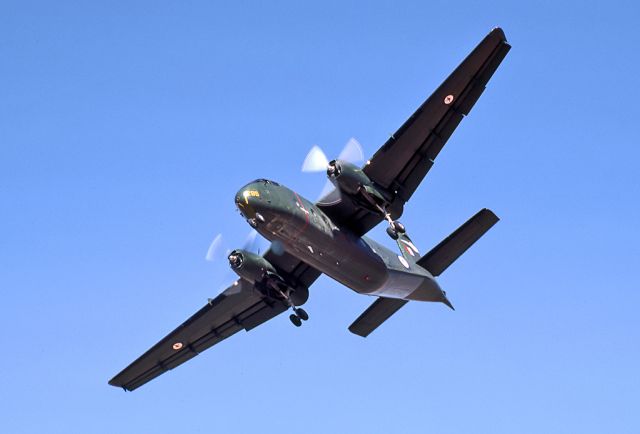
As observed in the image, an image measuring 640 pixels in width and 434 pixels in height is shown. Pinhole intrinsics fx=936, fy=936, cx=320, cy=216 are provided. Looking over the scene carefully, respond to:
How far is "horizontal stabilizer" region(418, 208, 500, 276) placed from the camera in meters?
34.6

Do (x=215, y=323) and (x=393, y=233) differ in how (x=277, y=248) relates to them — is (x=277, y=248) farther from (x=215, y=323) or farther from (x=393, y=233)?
(x=215, y=323)

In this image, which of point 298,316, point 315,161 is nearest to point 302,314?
point 298,316

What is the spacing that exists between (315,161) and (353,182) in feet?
5.05

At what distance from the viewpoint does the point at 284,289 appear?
37.2 meters

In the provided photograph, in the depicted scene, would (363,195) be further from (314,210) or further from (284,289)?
(284,289)

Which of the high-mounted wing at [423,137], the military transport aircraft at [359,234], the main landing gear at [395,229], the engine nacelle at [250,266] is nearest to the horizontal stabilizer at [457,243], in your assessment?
the military transport aircraft at [359,234]

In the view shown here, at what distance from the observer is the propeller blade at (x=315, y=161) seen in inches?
1296

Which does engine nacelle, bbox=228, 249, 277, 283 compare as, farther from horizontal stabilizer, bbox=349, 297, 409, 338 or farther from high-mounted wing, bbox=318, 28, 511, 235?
horizontal stabilizer, bbox=349, 297, 409, 338

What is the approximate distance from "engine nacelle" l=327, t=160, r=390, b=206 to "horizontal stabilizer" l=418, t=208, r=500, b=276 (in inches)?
141

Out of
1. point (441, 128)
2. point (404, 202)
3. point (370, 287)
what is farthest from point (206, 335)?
point (441, 128)

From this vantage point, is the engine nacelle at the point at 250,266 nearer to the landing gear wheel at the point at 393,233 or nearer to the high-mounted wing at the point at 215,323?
the high-mounted wing at the point at 215,323

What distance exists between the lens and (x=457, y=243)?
35.7 m

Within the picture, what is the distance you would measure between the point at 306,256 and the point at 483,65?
906cm

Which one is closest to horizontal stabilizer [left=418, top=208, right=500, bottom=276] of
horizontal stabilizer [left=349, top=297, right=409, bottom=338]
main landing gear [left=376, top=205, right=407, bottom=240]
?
horizontal stabilizer [left=349, top=297, right=409, bottom=338]
